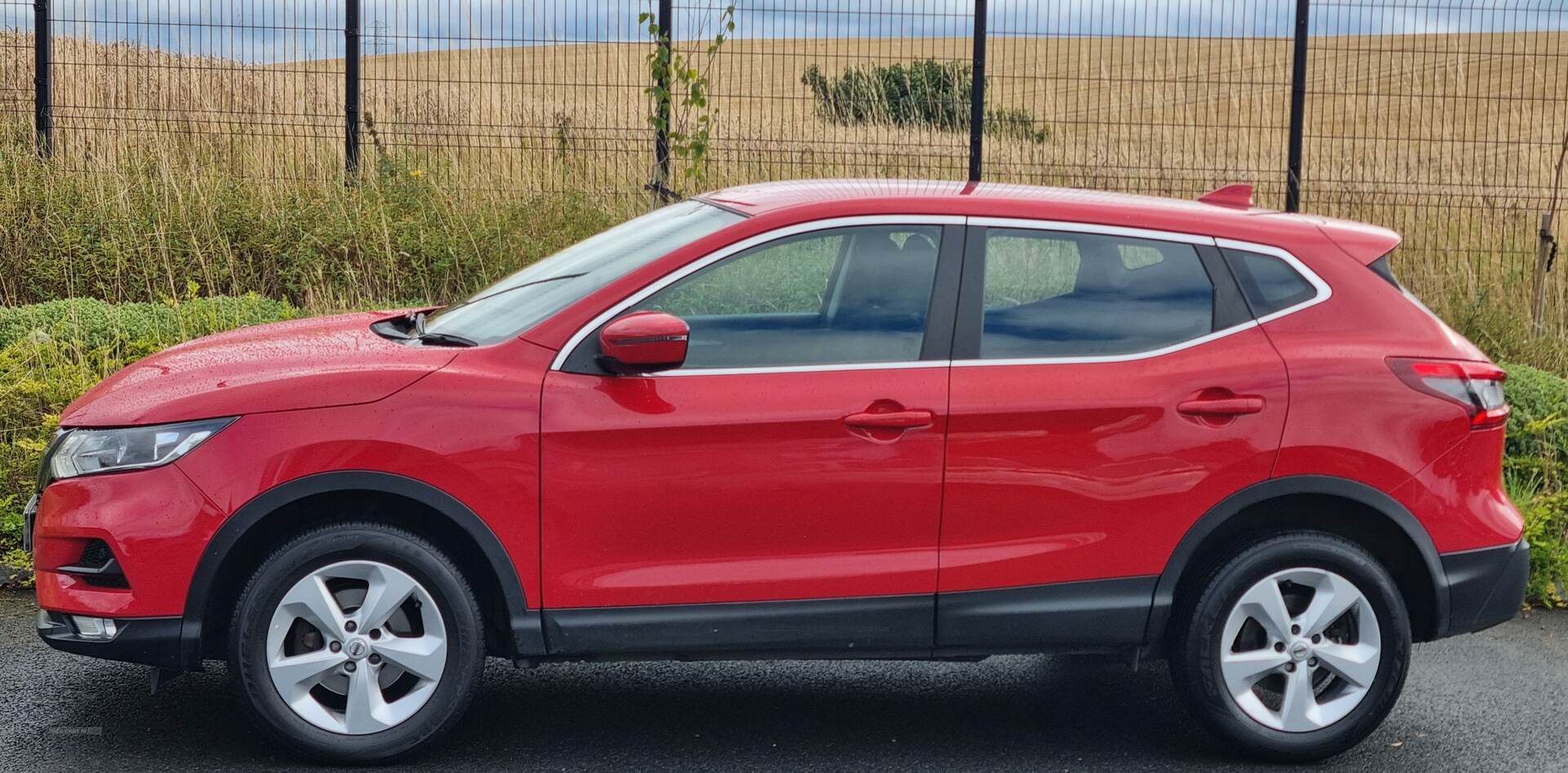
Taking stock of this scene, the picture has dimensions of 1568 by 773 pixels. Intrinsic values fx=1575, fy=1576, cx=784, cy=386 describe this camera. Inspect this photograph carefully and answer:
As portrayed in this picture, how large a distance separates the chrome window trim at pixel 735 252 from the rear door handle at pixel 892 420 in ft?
0.49

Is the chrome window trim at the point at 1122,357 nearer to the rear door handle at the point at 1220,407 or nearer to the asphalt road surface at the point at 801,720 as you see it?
the rear door handle at the point at 1220,407

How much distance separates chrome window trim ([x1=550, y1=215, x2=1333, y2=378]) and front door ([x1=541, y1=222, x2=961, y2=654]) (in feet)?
0.04

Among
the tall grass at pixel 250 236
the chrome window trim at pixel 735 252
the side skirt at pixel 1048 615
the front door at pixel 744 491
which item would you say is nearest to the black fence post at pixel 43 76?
the tall grass at pixel 250 236

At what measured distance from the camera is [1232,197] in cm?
515

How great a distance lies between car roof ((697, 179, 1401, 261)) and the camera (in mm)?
4586

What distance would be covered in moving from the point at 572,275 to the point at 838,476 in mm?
1106

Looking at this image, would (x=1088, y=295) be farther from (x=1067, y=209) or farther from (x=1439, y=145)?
(x=1439, y=145)

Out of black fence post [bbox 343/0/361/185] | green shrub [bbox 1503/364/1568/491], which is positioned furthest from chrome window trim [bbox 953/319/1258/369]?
black fence post [bbox 343/0/361/185]

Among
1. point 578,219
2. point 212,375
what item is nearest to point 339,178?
point 578,219

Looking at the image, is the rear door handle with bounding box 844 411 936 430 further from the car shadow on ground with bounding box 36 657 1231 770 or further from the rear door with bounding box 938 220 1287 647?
the car shadow on ground with bounding box 36 657 1231 770

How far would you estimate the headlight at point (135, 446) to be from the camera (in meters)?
4.17

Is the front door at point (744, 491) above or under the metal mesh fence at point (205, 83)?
under

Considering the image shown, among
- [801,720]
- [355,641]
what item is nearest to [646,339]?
[355,641]

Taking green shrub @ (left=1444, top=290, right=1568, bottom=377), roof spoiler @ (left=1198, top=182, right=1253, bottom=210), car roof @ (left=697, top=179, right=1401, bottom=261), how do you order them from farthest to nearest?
green shrub @ (left=1444, top=290, right=1568, bottom=377) → roof spoiler @ (left=1198, top=182, right=1253, bottom=210) → car roof @ (left=697, top=179, right=1401, bottom=261)
